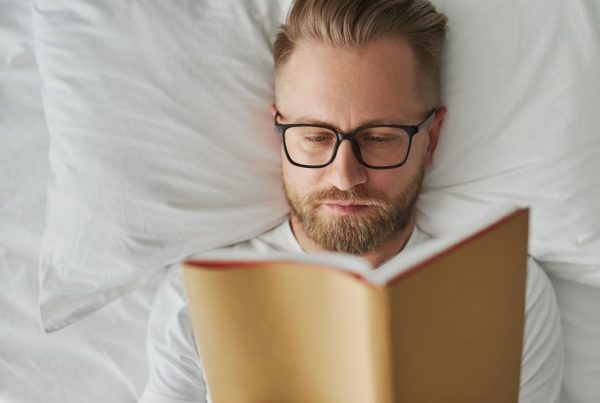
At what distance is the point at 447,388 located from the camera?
2.16ft

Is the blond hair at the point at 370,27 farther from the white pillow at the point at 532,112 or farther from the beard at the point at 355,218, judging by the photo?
the beard at the point at 355,218

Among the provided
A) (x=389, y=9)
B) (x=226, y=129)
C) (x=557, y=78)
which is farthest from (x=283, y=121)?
(x=557, y=78)

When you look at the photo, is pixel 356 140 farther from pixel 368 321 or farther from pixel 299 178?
pixel 368 321

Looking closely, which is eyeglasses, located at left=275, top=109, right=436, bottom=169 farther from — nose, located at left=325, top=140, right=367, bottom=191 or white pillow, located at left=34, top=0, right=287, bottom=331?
white pillow, located at left=34, top=0, right=287, bottom=331

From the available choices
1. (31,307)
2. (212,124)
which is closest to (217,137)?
(212,124)

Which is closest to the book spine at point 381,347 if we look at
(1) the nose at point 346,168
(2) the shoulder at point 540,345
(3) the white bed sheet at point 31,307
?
(1) the nose at point 346,168

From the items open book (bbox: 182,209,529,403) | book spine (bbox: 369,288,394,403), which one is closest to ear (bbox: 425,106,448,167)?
open book (bbox: 182,209,529,403)

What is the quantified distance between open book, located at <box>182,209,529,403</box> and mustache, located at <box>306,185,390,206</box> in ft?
1.17

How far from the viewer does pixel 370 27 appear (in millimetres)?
958

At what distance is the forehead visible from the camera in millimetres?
937

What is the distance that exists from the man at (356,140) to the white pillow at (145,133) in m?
0.08

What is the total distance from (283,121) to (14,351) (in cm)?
74

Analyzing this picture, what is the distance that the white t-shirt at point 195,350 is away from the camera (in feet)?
3.34

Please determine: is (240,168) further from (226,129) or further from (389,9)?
(389,9)
